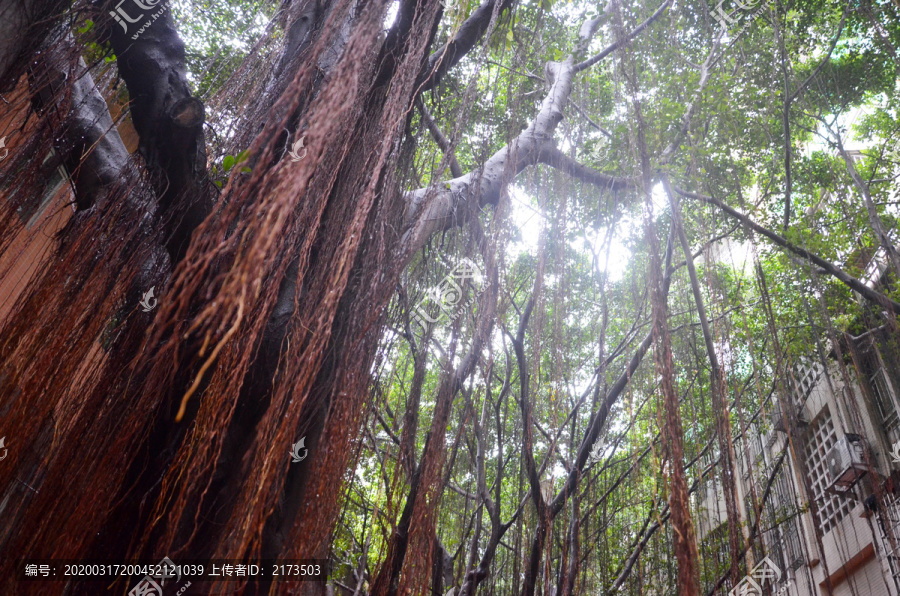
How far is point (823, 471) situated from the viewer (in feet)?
18.7

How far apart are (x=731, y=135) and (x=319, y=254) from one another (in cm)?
331

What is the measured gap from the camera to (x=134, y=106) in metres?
1.35

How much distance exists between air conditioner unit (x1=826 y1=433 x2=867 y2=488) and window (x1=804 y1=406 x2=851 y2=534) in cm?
26

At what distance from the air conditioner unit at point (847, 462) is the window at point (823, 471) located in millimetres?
263

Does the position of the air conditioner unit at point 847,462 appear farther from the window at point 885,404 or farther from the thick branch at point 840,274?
the thick branch at point 840,274

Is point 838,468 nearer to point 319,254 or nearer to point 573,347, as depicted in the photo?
point 573,347

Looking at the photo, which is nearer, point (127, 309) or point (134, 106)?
point (134, 106)

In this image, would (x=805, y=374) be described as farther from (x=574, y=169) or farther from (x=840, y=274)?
(x=574, y=169)

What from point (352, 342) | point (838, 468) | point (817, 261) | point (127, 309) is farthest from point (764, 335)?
point (127, 309)

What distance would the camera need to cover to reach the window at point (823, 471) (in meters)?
5.43

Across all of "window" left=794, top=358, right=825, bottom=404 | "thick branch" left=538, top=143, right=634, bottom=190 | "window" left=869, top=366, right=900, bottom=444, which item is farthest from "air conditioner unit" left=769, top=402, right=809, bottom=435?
"thick branch" left=538, top=143, right=634, bottom=190

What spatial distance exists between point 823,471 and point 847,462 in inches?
42.6

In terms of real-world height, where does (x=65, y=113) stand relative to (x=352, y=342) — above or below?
above

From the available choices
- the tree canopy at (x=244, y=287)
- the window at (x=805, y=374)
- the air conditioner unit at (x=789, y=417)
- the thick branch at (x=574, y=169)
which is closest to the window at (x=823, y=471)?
the air conditioner unit at (x=789, y=417)
